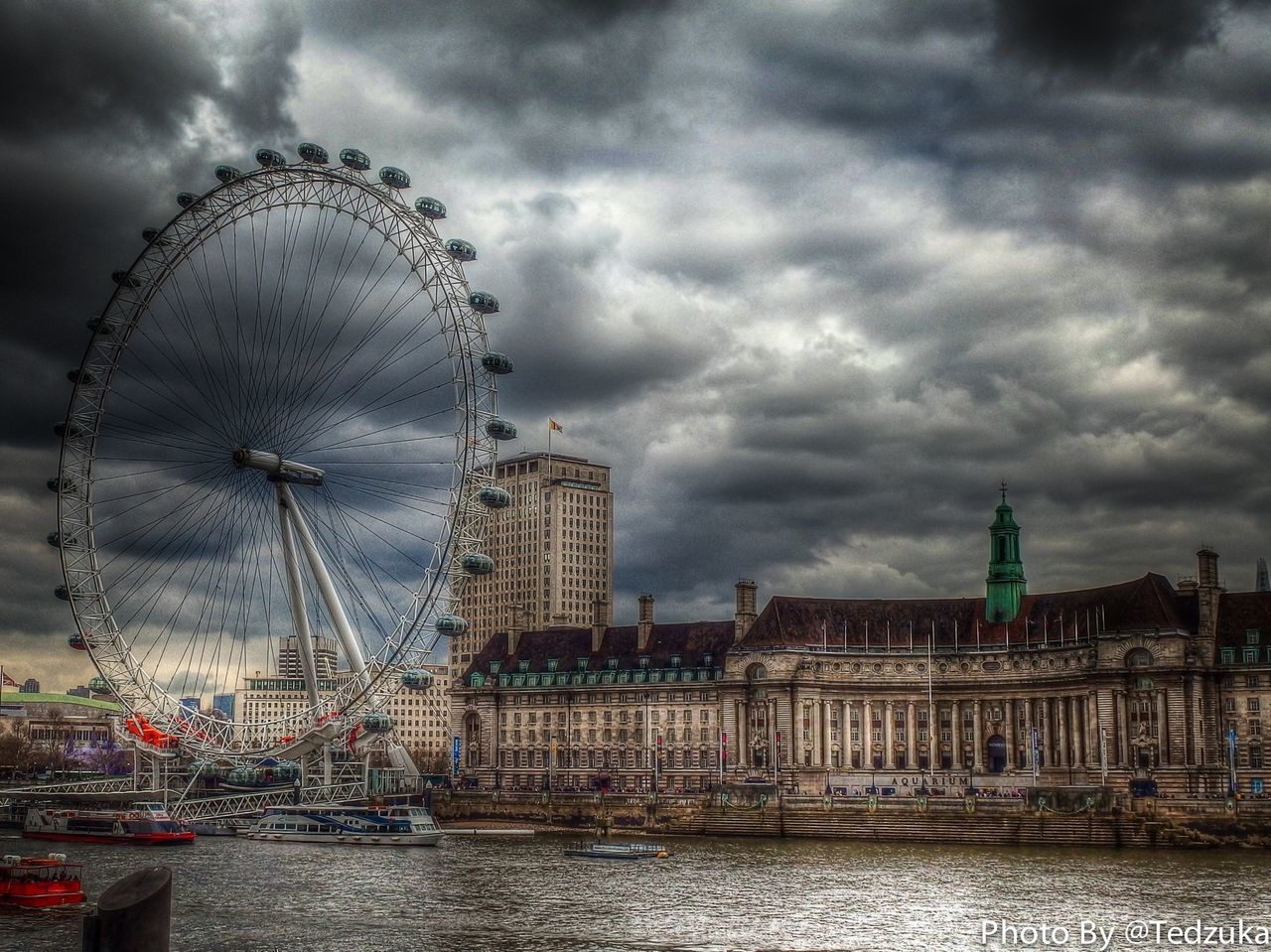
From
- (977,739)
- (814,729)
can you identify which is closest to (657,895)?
(814,729)

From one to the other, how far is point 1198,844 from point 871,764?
50075 mm

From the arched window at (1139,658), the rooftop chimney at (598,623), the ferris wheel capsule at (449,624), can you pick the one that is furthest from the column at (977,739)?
the ferris wheel capsule at (449,624)

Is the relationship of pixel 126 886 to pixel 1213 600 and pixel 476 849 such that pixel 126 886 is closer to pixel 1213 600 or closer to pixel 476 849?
pixel 476 849

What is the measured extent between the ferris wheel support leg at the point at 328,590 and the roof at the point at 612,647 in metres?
54.3

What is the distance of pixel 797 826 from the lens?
107 m

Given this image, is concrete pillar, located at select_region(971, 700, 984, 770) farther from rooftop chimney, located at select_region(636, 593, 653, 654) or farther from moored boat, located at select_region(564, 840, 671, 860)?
moored boat, located at select_region(564, 840, 671, 860)

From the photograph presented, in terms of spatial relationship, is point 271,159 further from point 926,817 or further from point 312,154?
point 926,817

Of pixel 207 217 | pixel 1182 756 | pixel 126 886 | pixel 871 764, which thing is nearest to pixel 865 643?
pixel 871 764

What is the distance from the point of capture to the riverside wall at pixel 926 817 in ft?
314

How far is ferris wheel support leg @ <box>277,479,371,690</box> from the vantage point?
95.0 m

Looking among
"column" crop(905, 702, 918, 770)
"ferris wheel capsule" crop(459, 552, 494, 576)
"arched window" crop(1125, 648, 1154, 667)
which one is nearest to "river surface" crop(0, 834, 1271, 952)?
"ferris wheel capsule" crop(459, 552, 494, 576)

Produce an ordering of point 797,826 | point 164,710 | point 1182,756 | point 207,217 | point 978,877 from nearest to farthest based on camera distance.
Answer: point 978,877 → point 207,217 → point 164,710 → point 797,826 → point 1182,756

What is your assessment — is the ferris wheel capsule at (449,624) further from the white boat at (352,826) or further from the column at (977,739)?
the column at (977,739)

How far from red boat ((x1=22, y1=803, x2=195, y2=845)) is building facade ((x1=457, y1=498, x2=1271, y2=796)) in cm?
5160
